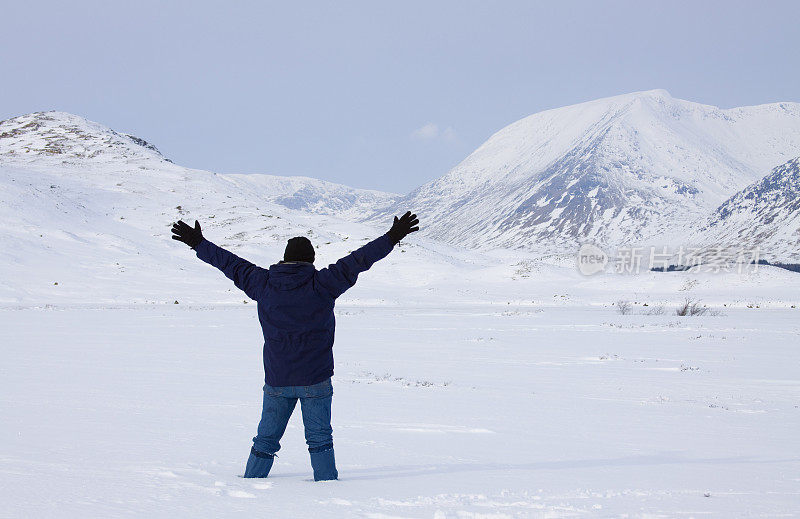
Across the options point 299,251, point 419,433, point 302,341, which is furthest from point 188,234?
point 419,433

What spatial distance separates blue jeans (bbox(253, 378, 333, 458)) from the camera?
15.9 feet

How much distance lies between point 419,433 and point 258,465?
2.72 metres

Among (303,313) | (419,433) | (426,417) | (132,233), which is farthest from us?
(132,233)

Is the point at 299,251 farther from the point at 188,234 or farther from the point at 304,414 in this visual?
the point at 304,414

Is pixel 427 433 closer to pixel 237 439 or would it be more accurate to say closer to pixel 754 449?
pixel 237 439

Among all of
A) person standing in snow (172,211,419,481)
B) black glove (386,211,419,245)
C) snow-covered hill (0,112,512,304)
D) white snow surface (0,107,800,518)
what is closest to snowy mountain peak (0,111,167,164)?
snow-covered hill (0,112,512,304)

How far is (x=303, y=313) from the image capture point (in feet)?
15.8

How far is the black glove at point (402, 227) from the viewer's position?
16.0 feet

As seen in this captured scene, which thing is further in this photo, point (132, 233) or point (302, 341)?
point (132, 233)

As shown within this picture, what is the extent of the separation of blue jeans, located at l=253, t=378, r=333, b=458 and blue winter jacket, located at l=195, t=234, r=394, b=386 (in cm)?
7

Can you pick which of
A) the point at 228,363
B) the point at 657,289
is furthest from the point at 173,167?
the point at 228,363

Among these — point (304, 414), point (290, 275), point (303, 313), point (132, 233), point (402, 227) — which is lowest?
point (304, 414)

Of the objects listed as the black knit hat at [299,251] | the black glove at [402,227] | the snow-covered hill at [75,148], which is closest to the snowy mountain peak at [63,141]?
the snow-covered hill at [75,148]

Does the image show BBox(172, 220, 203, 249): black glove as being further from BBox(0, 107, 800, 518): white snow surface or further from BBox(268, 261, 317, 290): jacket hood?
BBox(0, 107, 800, 518): white snow surface
